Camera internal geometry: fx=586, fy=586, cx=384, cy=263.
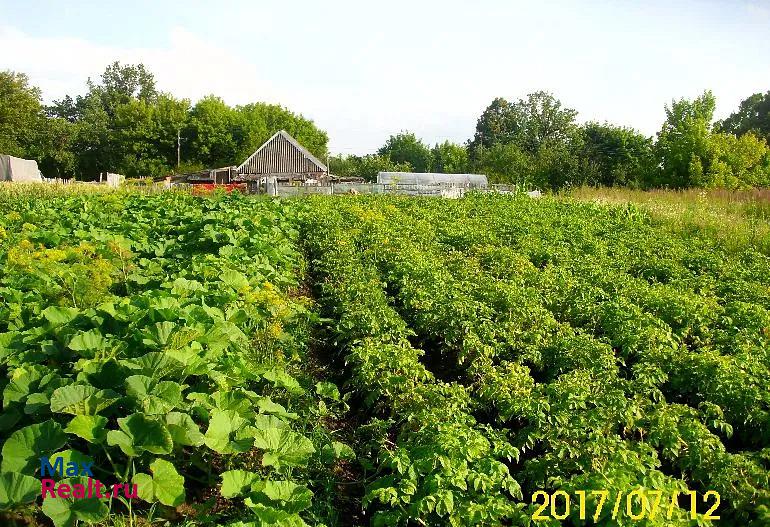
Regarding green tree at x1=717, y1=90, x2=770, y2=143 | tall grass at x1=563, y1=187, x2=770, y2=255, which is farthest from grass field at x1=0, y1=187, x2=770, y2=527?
green tree at x1=717, y1=90, x2=770, y2=143

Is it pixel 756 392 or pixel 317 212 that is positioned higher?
pixel 317 212

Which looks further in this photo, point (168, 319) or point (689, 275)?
point (689, 275)

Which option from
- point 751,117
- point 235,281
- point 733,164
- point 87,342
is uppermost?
point 751,117

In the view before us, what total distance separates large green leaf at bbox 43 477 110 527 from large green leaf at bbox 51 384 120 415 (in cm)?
44

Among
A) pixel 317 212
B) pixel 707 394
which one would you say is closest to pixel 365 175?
pixel 317 212

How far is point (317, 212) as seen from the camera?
17.7m

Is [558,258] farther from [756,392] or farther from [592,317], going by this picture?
[756,392]

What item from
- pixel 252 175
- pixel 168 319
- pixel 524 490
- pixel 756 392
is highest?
pixel 252 175

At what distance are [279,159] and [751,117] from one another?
2257 inches

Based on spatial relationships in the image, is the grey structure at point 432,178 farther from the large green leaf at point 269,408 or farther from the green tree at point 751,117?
the large green leaf at point 269,408

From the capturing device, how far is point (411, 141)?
89.8m

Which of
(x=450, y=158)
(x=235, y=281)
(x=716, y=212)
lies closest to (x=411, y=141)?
(x=450, y=158)

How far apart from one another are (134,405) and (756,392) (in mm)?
4661

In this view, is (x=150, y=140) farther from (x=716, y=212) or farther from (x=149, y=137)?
(x=716, y=212)
